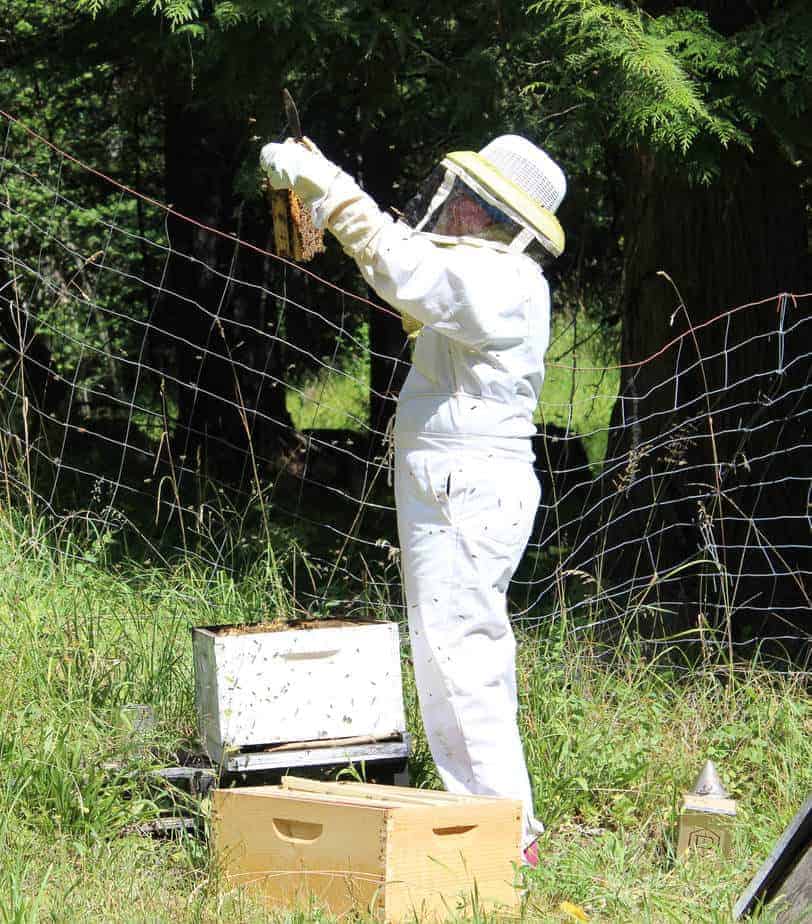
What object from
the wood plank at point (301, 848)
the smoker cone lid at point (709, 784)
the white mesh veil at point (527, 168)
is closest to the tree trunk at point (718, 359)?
the smoker cone lid at point (709, 784)

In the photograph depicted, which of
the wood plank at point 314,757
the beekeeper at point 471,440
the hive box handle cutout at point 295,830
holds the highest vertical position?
the beekeeper at point 471,440

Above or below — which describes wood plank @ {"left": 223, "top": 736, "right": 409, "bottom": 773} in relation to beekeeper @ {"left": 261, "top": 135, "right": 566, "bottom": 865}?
below

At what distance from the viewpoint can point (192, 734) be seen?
3.87 m

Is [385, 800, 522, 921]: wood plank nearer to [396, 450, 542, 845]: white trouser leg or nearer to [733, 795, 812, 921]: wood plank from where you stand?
[396, 450, 542, 845]: white trouser leg

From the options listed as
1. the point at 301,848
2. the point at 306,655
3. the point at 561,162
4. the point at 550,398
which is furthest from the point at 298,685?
the point at 550,398

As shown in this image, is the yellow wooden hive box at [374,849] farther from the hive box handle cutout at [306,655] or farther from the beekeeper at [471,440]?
the hive box handle cutout at [306,655]

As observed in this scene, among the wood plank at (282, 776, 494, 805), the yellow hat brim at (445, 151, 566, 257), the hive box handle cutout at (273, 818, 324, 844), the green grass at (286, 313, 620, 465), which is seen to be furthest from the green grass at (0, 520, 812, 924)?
the green grass at (286, 313, 620, 465)

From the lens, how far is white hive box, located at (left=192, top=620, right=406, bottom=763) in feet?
10.9

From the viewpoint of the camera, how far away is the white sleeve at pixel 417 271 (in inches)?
122

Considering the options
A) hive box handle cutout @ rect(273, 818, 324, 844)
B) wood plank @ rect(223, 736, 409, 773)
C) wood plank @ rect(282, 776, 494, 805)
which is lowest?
hive box handle cutout @ rect(273, 818, 324, 844)

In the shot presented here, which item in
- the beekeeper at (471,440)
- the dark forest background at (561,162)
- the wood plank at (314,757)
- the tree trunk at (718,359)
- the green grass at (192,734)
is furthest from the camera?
the tree trunk at (718,359)

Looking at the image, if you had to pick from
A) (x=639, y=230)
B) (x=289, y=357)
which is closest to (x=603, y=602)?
(x=639, y=230)

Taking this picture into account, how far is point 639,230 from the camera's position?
244 inches

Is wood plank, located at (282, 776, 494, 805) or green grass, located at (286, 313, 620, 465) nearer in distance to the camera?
wood plank, located at (282, 776, 494, 805)
